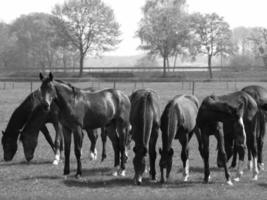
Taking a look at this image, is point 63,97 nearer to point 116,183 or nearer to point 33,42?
point 116,183

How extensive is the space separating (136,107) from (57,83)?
70.7 inches

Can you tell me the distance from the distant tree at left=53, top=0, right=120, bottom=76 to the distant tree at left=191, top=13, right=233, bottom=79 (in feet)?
37.1

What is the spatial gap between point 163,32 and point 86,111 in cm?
5833

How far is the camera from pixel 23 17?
8438 cm

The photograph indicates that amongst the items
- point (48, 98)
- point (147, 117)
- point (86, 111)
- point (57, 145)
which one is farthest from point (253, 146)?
point (57, 145)

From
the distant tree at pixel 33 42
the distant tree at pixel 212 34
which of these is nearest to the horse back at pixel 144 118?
the distant tree at pixel 212 34

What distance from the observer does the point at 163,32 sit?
224ft

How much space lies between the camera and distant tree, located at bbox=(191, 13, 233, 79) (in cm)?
6719

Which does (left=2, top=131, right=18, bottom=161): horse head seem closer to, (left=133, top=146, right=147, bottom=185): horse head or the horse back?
the horse back

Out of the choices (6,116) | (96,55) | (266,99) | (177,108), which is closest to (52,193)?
(177,108)

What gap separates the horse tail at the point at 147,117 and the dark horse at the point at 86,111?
143 cm

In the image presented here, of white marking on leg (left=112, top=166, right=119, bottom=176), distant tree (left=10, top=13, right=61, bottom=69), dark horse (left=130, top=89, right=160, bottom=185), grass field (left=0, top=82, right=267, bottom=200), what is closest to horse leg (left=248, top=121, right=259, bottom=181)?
grass field (left=0, top=82, right=267, bottom=200)

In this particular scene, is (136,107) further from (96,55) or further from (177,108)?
(96,55)

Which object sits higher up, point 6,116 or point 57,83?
point 57,83
